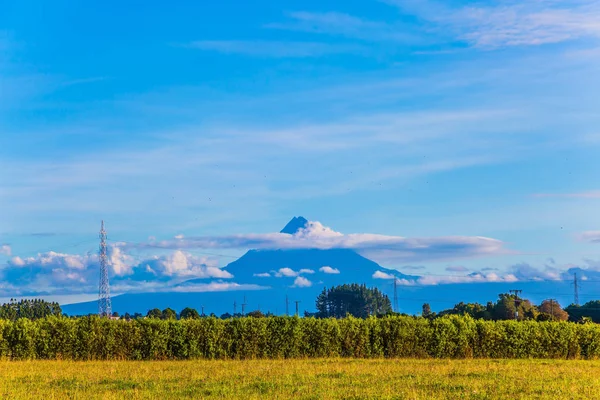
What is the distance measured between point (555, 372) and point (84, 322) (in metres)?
20.6

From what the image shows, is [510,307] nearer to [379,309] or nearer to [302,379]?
[302,379]

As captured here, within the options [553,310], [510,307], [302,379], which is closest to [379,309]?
[553,310]

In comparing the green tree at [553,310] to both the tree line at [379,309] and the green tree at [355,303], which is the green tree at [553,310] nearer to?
the tree line at [379,309]

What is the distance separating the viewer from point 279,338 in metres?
34.8

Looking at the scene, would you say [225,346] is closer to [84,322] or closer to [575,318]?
[84,322]

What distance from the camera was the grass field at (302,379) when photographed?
2108 centimetres

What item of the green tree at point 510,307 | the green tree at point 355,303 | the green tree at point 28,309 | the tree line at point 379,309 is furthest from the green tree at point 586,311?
the green tree at point 28,309

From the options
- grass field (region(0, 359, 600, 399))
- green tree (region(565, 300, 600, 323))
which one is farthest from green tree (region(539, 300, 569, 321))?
grass field (region(0, 359, 600, 399))

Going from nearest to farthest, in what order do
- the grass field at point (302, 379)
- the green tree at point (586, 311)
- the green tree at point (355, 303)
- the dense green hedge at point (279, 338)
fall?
the grass field at point (302, 379), the dense green hedge at point (279, 338), the green tree at point (586, 311), the green tree at point (355, 303)

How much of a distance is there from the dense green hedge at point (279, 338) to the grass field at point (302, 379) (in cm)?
194

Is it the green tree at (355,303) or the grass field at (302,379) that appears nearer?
the grass field at (302,379)

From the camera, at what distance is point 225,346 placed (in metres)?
34.5

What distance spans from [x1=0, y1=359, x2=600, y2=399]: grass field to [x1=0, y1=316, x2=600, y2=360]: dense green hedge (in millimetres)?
1942

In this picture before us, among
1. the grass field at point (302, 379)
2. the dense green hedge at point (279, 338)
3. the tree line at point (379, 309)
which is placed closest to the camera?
the grass field at point (302, 379)
